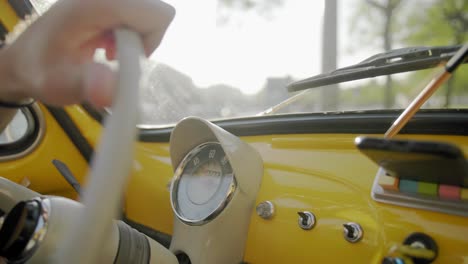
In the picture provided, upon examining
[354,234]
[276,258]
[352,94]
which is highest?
[352,94]

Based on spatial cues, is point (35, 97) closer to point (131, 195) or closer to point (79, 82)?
point (79, 82)

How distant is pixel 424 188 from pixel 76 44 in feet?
2.55

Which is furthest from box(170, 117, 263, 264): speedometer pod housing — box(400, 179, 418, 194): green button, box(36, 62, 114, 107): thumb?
box(36, 62, 114, 107): thumb

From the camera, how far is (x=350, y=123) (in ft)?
3.97

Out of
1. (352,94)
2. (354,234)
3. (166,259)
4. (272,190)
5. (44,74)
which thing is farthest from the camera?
(352,94)

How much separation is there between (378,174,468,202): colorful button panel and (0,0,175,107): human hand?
2.25ft

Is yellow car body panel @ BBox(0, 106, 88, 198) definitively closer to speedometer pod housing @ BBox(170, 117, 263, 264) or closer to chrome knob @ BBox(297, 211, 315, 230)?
speedometer pod housing @ BBox(170, 117, 263, 264)

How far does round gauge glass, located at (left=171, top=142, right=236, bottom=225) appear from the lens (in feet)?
4.14

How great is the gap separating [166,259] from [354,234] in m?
0.49

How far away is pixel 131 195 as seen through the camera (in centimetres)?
180

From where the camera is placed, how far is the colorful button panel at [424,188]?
0.91 m

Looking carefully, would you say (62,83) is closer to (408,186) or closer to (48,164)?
(408,186)

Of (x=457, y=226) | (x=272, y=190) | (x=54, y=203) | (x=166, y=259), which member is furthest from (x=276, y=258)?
(x=54, y=203)

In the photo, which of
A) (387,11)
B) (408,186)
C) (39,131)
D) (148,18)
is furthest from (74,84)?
(387,11)
